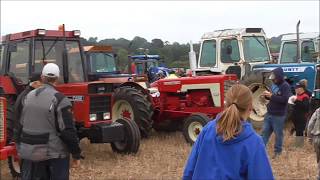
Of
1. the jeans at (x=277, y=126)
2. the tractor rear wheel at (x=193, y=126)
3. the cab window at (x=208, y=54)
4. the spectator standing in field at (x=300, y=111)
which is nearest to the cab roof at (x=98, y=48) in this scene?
the cab window at (x=208, y=54)

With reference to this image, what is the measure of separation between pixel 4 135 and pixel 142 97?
401cm

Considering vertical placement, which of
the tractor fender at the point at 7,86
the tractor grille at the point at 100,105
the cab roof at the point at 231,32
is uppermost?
the cab roof at the point at 231,32

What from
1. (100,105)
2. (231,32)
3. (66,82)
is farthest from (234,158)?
(231,32)

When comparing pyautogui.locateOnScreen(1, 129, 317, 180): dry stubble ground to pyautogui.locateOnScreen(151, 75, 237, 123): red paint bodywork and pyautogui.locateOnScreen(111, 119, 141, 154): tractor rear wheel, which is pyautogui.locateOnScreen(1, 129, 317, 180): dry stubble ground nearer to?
pyautogui.locateOnScreen(111, 119, 141, 154): tractor rear wheel

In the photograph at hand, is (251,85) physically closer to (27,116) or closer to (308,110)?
(308,110)

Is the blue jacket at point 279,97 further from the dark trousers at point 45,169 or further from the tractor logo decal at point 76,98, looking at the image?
the dark trousers at point 45,169

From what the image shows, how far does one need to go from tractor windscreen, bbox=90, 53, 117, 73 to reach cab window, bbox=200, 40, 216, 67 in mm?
2845

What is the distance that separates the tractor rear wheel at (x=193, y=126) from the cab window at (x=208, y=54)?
305 centimetres

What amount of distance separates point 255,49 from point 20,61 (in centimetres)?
619

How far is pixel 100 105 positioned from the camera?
28.0 feet

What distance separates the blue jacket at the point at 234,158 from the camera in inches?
111

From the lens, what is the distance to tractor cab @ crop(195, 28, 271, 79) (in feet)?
39.7

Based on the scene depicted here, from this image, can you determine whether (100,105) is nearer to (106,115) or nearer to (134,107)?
(106,115)

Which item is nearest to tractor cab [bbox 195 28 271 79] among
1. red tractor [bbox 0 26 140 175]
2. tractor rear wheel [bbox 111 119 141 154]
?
tractor rear wheel [bbox 111 119 141 154]
